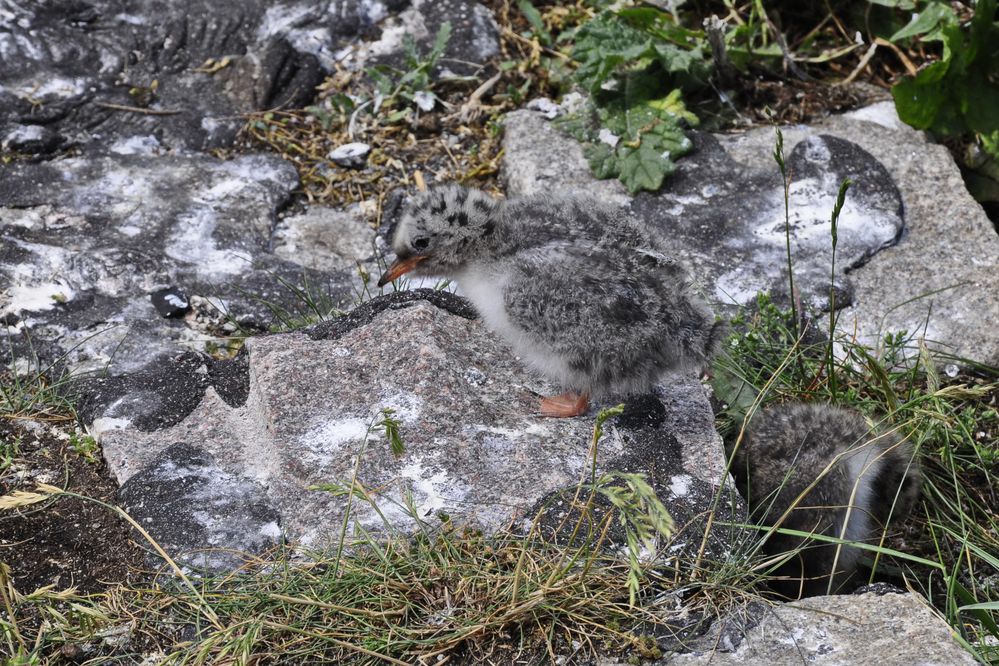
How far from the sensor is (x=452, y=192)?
3.90 meters

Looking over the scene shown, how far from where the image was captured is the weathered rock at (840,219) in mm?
4457

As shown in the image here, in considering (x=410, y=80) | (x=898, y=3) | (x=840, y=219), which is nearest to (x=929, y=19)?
(x=898, y=3)

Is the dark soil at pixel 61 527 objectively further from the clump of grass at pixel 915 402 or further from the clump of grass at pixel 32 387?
the clump of grass at pixel 915 402

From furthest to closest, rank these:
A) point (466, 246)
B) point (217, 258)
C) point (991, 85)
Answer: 1. point (991, 85)
2. point (217, 258)
3. point (466, 246)

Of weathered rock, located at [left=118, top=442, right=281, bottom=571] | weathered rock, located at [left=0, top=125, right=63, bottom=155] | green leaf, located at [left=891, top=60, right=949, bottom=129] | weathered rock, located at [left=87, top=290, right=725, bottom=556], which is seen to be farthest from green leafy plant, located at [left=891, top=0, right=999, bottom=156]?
weathered rock, located at [left=0, top=125, right=63, bottom=155]

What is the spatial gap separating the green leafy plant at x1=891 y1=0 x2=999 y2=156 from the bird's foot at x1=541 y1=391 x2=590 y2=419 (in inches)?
103

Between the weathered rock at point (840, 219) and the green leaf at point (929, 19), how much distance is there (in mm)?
379

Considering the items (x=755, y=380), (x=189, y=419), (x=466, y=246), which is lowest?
(x=755, y=380)

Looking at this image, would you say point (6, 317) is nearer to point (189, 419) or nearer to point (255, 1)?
point (189, 419)

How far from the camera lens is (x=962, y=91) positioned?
504cm

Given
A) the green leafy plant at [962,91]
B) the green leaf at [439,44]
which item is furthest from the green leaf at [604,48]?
the green leafy plant at [962,91]

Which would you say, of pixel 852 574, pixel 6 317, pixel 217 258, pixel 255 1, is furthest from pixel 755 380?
pixel 255 1

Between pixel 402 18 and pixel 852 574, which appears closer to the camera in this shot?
pixel 852 574

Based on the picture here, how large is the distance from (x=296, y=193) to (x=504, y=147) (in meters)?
1.10
